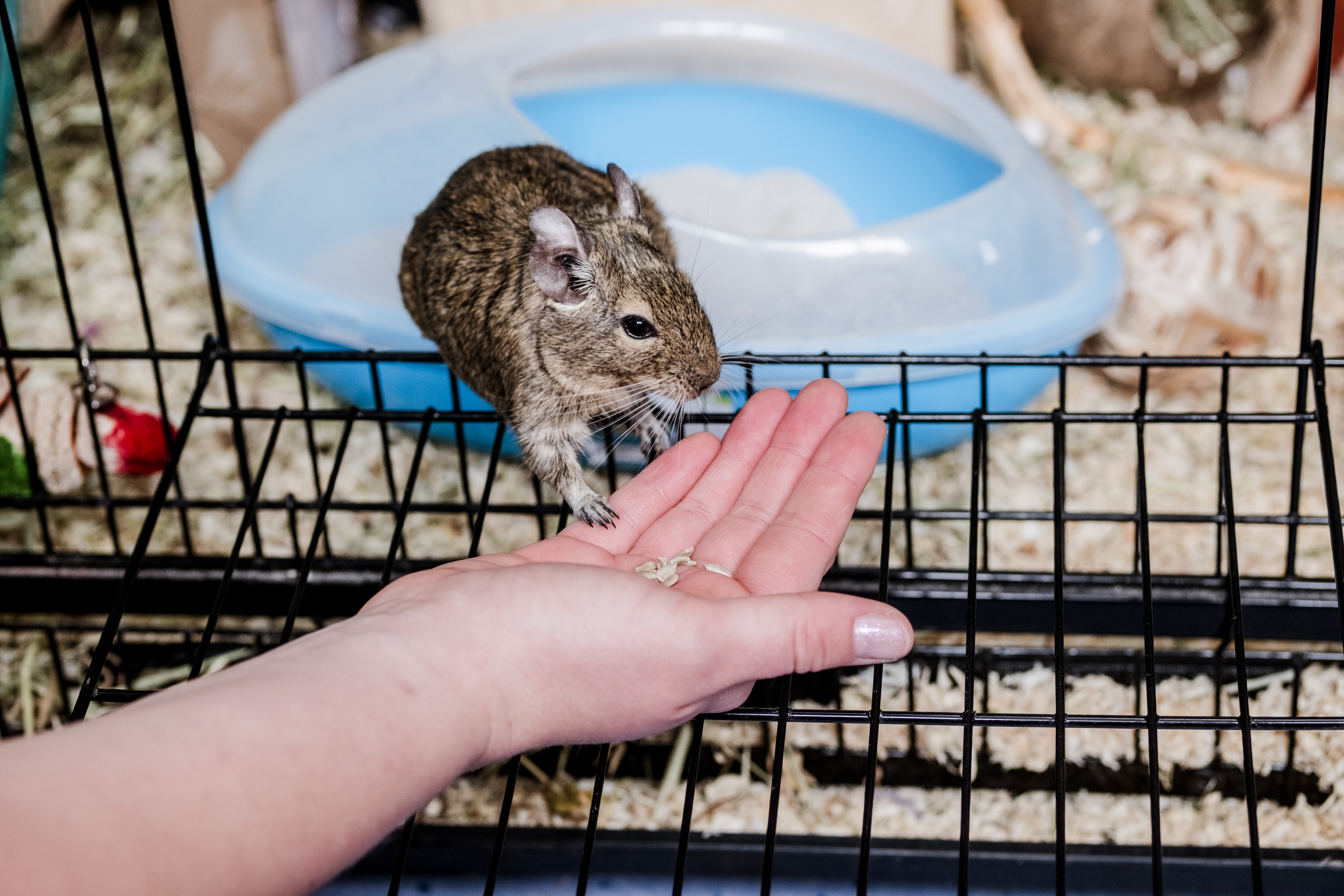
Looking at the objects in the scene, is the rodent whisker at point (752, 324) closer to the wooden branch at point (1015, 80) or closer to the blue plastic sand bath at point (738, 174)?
the blue plastic sand bath at point (738, 174)

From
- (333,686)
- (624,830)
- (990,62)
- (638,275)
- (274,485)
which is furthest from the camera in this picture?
(990,62)

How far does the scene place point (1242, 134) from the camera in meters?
4.19

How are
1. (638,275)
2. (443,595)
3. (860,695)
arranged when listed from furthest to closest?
(860,695) → (638,275) → (443,595)

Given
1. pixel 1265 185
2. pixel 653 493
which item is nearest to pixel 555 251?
pixel 653 493

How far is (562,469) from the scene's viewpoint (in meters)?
1.68

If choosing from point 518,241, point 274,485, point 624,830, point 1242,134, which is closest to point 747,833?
point 624,830

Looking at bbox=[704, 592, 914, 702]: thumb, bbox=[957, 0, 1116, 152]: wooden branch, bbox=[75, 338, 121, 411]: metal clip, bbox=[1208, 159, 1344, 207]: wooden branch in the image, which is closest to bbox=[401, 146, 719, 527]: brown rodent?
bbox=[704, 592, 914, 702]: thumb

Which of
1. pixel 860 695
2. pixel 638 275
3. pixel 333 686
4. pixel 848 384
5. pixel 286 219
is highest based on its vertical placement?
pixel 286 219

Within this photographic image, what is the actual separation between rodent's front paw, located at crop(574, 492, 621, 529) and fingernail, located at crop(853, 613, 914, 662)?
0.47 metres

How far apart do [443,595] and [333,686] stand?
18 cm

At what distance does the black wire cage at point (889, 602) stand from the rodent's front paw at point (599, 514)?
0.35ft

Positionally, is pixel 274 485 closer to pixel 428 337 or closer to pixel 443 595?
pixel 428 337

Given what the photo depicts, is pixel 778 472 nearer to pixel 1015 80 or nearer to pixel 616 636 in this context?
pixel 616 636

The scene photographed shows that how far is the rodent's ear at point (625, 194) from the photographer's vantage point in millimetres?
1724
